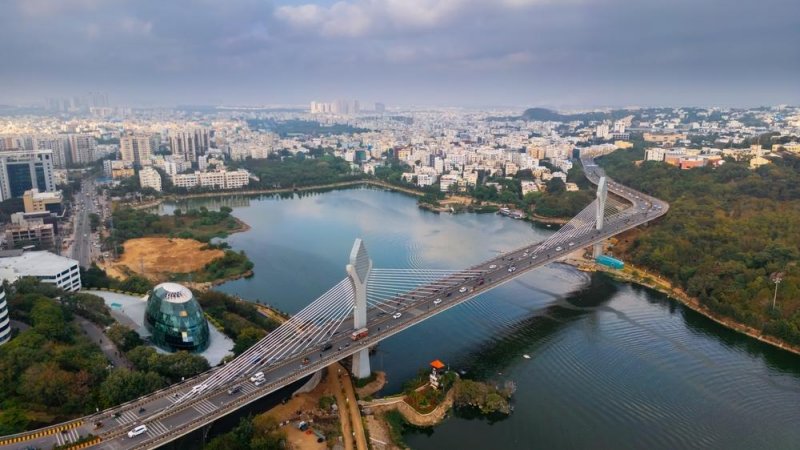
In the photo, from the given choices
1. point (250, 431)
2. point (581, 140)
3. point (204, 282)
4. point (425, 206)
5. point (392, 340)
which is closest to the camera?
point (250, 431)

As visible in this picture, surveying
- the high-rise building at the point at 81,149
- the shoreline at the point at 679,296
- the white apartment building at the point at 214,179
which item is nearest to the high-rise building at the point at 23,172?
the white apartment building at the point at 214,179

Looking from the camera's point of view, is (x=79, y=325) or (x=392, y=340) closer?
(x=79, y=325)

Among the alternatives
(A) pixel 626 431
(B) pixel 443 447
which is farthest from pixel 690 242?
(B) pixel 443 447

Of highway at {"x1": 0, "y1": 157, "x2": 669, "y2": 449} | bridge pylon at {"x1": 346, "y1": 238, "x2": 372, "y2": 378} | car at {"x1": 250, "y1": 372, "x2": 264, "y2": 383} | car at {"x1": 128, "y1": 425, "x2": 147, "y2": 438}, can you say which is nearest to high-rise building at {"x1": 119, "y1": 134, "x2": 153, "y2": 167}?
highway at {"x1": 0, "y1": 157, "x2": 669, "y2": 449}

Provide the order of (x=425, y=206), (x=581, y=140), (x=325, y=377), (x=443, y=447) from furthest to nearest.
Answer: (x=581, y=140)
(x=425, y=206)
(x=325, y=377)
(x=443, y=447)

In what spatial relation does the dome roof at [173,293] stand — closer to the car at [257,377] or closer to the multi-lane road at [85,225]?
the car at [257,377]

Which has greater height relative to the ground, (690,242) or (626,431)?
(690,242)

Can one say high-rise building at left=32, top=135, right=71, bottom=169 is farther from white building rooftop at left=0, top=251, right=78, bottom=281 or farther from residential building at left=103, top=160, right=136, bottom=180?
white building rooftop at left=0, top=251, right=78, bottom=281

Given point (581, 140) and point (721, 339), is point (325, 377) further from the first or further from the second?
point (581, 140)
